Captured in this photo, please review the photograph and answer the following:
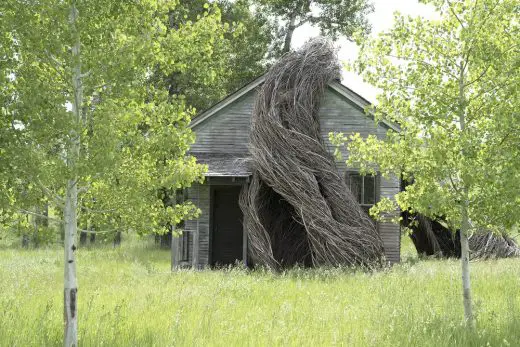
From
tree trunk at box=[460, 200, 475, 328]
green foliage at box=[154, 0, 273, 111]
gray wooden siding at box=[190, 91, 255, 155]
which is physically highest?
green foliage at box=[154, 0, 273, 111]

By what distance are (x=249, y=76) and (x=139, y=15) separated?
77.8 ft

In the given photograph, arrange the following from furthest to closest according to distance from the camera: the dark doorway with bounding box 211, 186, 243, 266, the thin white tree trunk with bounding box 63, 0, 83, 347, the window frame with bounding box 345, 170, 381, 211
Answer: the dark doorway with bounding box 211, 186, 243, 266 → the window frame with bounding box 345, 170, 381, 211 → the thin white tree trunk with bounding box 63, 0, 83, 347

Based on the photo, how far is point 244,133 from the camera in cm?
1919

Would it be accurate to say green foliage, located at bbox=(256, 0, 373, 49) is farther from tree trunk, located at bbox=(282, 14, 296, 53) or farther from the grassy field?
the grassy field

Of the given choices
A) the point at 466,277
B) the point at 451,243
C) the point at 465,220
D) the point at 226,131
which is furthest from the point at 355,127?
the point at 466,277

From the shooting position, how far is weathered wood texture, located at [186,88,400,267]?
Answer: 61.2ft

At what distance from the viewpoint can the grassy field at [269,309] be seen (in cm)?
745

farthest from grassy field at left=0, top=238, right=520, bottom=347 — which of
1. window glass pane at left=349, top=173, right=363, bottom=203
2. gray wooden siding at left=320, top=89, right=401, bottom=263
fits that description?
window glass pane at left=349, top=173, right=363, bottom=203

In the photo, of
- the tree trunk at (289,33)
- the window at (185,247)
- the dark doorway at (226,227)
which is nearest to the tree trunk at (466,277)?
the window at (185,247)

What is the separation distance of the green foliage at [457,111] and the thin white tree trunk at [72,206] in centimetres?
419

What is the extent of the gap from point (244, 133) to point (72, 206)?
12634 millimetres

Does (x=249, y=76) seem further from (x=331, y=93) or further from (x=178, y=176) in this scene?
(x=178, y=176)

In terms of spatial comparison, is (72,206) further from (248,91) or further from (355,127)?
(355,127)

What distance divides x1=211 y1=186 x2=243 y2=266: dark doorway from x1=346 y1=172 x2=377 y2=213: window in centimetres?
409
